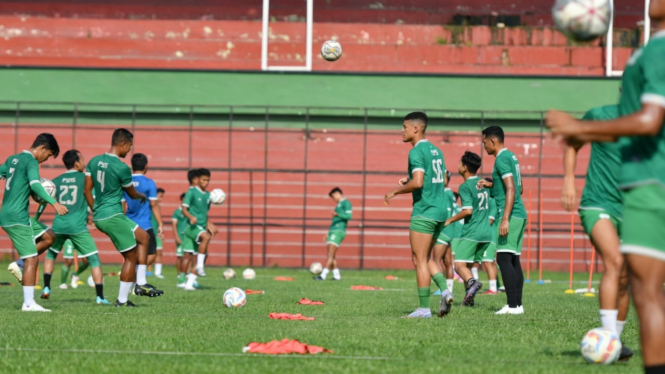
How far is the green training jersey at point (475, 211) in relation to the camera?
14.1 m

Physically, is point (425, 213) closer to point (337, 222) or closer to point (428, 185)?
point (428, 185)

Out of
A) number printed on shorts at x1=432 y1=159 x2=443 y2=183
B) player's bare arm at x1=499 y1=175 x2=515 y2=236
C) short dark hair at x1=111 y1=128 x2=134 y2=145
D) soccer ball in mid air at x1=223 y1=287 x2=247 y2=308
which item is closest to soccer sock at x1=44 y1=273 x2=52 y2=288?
short dark hair at x1=111 y1=128 x2=134 y2=145

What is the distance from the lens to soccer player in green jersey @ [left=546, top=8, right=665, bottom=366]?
15.7 ft

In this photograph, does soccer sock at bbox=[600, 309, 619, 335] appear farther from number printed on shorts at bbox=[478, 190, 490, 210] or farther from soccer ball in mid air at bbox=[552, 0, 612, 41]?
number printed on shorts at bbox=[478, 190, 490, 210]

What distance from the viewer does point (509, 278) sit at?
1142 centimetres

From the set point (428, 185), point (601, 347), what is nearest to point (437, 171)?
point (428, 185)

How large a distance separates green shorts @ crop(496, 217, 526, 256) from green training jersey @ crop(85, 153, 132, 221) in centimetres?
502

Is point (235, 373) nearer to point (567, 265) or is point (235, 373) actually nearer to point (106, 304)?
point (106, 304)

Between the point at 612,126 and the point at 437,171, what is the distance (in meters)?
6.01

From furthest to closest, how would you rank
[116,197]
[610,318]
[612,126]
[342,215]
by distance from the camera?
[342,215] → [116,197] → [610,318] → [612,126]

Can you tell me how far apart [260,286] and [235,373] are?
12.0 meters

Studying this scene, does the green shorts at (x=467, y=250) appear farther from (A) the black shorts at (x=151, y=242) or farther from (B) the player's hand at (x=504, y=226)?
(A) the black shorts at (x=151, y=242)

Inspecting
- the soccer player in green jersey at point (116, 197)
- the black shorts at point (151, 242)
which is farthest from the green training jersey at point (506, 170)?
the black shorts at point (151, 242)

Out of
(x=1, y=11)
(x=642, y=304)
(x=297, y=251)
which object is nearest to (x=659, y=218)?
(x=642, y=304)
